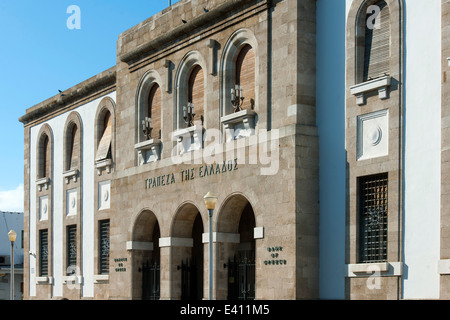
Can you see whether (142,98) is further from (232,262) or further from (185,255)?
(232,262)

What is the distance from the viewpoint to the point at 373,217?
1992 centimetres

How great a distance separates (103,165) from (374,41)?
15231mm

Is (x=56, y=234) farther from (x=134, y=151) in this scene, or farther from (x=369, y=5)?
(x=369, y=5)

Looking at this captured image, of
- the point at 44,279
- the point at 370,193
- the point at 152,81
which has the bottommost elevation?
the point at 44,279

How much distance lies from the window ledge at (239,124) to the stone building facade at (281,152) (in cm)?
4

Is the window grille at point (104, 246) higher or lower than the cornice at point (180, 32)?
lower

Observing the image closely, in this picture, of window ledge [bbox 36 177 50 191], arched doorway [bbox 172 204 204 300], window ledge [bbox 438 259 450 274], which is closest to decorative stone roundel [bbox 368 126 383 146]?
window ledge [bbox 438 259 450 274]

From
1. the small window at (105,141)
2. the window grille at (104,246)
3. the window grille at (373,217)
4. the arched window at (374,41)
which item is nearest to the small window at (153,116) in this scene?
the small window at (105,141)

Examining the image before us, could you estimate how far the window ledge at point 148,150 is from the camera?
2706 centimetres

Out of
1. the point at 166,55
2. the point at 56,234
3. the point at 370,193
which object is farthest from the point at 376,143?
the point at 56,234

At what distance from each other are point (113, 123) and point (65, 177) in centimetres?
487

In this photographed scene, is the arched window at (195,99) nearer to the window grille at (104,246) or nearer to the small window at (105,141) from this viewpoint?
the small window at (105,141)

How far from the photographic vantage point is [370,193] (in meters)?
20.2

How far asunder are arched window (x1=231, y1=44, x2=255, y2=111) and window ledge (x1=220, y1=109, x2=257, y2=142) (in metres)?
0.46
